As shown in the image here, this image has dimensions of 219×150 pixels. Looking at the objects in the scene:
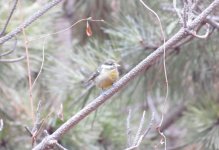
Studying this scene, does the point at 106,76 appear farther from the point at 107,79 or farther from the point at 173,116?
the point at 173,116

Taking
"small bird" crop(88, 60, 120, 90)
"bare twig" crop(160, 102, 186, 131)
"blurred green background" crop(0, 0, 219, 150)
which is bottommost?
"bare twig" crop(160, 102, 186, 131)

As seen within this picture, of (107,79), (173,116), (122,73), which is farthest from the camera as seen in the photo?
(173,116)

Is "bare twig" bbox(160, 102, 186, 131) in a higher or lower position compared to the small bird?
lower

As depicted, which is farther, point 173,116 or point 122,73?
point 173,116

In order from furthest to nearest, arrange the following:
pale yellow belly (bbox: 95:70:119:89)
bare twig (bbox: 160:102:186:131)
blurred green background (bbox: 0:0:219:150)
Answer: bare twig (bbox: 160:102:186:131) < blurred green background (bbox: 0:0:219:150) < pale yellow belly (bbox: 95:70:119:89)

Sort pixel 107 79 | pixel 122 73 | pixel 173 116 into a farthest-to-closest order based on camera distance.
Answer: pixel 173 116 → pixel 122 73 → pixel 107 79

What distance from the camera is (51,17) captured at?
5.96ft

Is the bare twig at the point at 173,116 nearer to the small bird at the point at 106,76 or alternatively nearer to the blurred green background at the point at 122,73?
the blurred green background at the point at 122,73

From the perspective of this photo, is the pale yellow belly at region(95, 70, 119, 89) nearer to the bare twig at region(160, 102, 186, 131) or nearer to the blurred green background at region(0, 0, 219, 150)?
the blurred green background at region(0, 0, 219, 150)

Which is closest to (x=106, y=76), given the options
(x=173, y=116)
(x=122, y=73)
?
(x=122, y=73)

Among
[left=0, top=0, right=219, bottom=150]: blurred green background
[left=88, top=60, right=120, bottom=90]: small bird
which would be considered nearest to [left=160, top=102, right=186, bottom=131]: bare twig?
[left=0, top=0, right=219, bottom=150]: blurred green background

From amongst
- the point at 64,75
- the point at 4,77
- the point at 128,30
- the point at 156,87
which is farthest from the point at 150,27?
the point at 4,77

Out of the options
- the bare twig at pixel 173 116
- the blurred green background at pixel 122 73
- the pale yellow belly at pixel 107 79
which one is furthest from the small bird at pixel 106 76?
the bare twig at pixel 173 116

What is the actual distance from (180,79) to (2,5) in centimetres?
51
